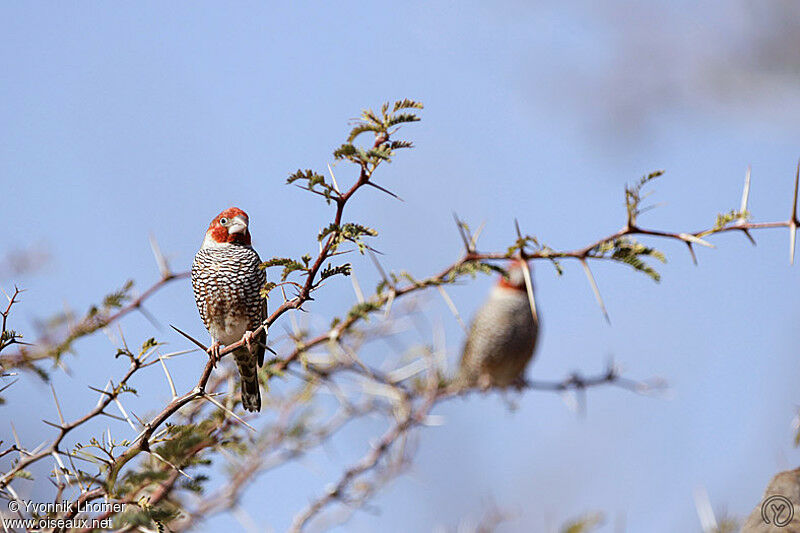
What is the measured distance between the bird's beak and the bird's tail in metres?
0.81

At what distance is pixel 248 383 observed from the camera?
5.68 metres

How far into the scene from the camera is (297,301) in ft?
10.5

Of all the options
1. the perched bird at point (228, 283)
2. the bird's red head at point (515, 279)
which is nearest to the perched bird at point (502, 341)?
the bird's red head at point (515, 279)

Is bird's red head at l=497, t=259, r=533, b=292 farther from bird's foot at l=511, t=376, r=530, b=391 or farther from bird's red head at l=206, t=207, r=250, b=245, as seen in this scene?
bird's red head at l=206, t=207, r=250, b=245

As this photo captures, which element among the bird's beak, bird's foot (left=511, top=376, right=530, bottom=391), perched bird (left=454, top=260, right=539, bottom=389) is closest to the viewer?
the bird's beak

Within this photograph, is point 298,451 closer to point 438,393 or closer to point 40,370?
point 438,393

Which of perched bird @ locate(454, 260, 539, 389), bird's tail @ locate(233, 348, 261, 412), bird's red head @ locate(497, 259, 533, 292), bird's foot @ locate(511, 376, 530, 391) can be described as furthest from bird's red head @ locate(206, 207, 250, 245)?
bird's foot @ locate(511, 376, 530, 391)

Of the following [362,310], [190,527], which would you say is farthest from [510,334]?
[362,310]

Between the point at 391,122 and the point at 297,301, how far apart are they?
0.75 m

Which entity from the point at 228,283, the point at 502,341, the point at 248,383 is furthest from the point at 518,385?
the point at 248,383

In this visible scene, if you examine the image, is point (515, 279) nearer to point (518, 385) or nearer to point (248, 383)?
point (518, 385)

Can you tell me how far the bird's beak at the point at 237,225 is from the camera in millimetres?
5738

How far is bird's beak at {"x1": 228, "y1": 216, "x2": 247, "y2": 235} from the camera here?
5.74 metres

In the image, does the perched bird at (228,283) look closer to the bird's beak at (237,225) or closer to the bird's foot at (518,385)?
the bird's beak at (237,225)
